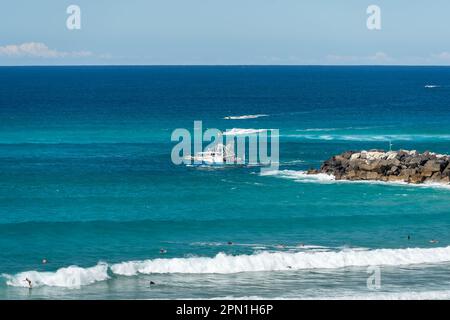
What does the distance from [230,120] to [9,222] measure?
66.0 m

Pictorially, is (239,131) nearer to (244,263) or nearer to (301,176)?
(301,176)

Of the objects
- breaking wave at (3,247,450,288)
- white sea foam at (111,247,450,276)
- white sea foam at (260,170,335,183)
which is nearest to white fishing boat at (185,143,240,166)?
white sea foam at (260,170,335,183)

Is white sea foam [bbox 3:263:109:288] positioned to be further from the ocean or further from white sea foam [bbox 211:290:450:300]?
white sea foam [bbox 211:290:450:300]

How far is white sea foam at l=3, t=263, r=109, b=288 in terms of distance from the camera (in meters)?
40.4

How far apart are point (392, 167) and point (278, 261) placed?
2604 centimetres

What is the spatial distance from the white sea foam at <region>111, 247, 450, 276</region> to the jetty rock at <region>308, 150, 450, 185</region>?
20918mm

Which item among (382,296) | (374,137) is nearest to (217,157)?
(374,137)

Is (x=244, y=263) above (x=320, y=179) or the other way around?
the other way around

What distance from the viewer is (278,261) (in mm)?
43969

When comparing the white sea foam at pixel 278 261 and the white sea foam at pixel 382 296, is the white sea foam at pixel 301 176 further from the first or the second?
the white sea foam at pixel 382 296

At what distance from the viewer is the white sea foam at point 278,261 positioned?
1690 inches

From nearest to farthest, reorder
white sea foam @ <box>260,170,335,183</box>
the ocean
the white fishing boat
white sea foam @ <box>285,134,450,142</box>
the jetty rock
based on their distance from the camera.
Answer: the ocean < the jetty rock < white sea foam @ <box>260,170,335,183</box> < the white fishing boat < white sea foam @ <box>285,134,450,142</box>
